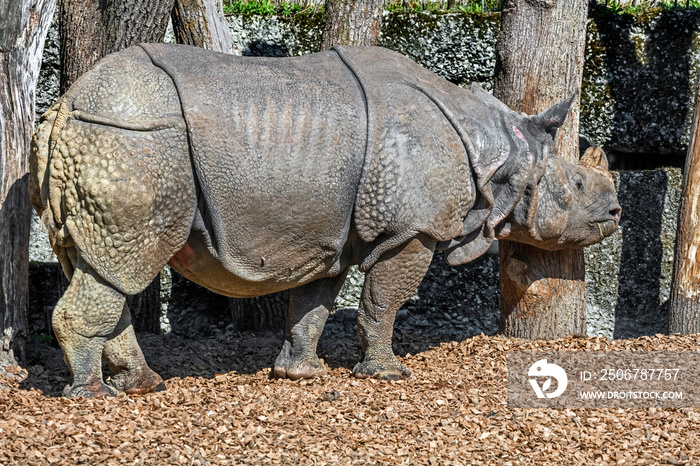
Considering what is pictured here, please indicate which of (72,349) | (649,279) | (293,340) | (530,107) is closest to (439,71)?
(530,107)

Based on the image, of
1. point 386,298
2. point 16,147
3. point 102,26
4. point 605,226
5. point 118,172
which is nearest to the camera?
point 118,172

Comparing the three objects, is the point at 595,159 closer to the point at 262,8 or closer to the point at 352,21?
the point at 352,21

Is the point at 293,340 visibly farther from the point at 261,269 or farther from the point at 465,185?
the point at 465,185

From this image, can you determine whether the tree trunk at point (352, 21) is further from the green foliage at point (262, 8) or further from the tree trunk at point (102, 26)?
the green foliage at point (262, 8)

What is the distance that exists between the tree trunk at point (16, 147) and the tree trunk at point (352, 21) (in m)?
2.10

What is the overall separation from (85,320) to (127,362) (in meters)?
0.52

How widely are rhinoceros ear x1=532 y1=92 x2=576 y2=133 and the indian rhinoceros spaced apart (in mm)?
10

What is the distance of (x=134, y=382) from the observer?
524 cm

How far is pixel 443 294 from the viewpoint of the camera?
7.72 m

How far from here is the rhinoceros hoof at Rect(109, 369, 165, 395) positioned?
17.2 ft

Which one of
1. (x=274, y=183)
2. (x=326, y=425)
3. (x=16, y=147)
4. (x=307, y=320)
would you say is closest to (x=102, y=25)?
(x=16, y=147)

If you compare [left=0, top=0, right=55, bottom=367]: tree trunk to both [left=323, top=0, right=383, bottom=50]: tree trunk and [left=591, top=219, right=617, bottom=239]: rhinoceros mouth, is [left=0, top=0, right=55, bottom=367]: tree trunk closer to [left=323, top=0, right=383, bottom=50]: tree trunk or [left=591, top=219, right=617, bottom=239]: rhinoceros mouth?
[left=323, top=0, right=383, bottom=50]: tree trunk

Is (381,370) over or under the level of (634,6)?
under

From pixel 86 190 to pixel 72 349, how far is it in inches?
36.5
